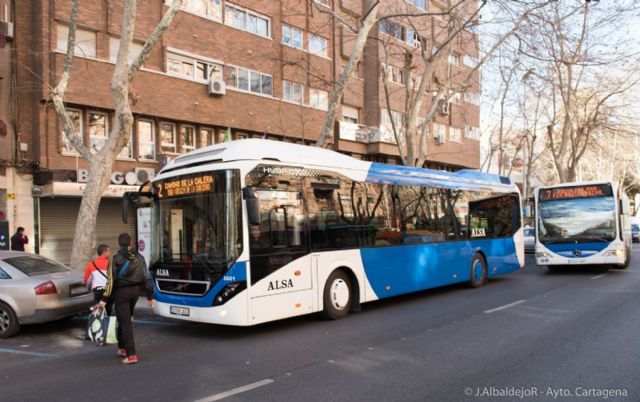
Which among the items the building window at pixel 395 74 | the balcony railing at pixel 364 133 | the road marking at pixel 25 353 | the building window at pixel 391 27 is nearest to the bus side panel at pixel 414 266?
the road marking at pixel 25 353

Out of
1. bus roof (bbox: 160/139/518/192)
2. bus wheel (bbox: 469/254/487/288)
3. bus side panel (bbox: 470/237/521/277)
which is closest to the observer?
bus roof (bbox: 160/139/518/192)

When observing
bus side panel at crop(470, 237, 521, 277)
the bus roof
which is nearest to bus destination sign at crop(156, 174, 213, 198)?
the bus roof

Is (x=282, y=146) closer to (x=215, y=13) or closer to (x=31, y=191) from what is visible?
(x=31, y=191)

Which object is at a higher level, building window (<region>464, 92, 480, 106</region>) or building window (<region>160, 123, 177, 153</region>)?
building window (<region>464, 92, 480, 106</region>)

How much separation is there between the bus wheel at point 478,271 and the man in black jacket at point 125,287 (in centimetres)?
900

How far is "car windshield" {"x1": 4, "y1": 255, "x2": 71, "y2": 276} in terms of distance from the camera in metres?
9.07

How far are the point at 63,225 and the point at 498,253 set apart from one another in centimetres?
1517

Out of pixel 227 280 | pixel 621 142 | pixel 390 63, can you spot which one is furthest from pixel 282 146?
pixel 621 142

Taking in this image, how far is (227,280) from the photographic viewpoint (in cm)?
788

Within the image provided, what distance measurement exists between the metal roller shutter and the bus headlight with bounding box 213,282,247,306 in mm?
13102

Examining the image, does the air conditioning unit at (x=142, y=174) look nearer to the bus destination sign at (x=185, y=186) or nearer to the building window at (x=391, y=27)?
the building window at (x=391, y=27)

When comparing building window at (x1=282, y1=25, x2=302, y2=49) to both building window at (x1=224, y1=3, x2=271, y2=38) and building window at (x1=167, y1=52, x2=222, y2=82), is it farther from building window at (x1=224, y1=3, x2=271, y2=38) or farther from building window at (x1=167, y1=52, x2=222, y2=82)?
building window at (x1=167, y1=52, x2=222, y2=82)

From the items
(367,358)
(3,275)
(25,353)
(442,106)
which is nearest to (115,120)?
(3,275)

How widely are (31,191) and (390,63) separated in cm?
2079
